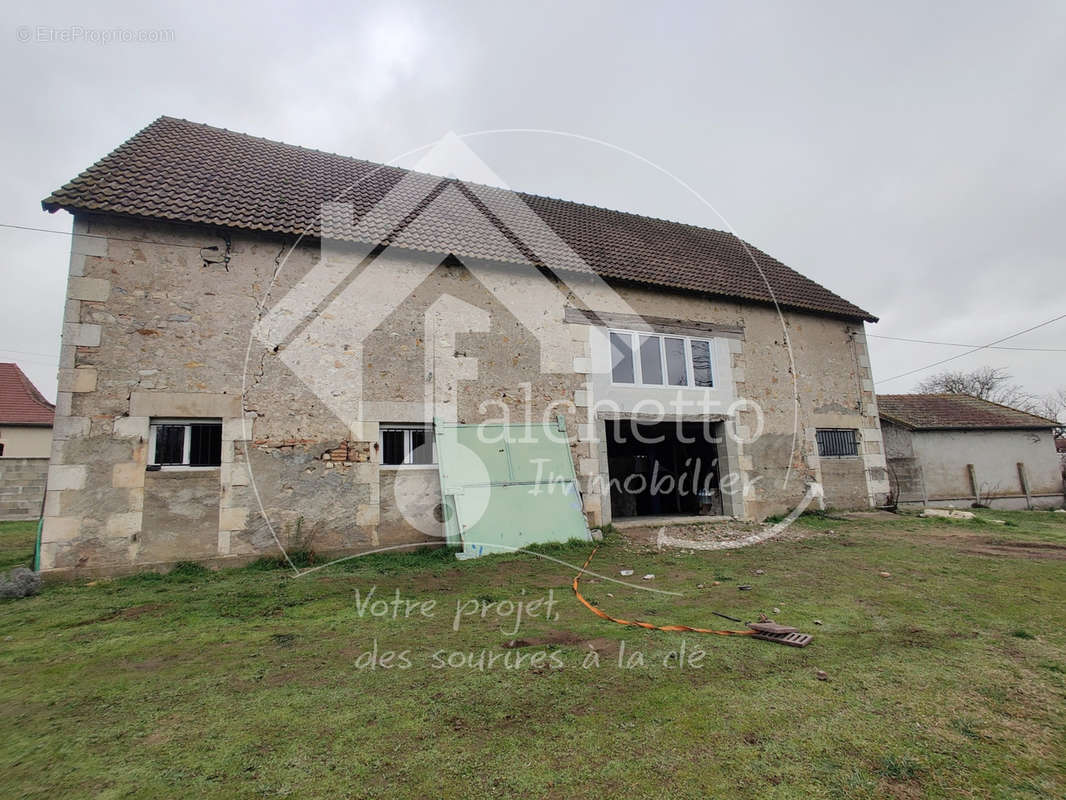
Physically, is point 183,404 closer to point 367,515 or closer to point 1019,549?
point 367,515

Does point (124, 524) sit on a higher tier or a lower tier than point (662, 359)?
lower

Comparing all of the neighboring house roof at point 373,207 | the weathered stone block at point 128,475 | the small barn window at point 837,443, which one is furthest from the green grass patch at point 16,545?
the small barn window at point 837,443

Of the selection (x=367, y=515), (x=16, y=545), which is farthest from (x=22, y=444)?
(x=367, y=515)

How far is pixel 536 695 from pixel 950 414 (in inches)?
693

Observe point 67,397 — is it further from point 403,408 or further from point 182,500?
point 403,408

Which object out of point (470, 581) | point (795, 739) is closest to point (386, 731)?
point (795, 739)

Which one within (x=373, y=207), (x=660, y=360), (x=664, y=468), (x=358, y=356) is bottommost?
(x=664, y=468)

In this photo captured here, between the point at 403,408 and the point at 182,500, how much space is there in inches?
117

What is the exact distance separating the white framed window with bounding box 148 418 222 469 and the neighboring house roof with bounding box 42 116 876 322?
2.73 metres

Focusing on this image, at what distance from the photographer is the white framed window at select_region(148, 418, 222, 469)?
6293mm

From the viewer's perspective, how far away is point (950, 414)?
15023 millimetres

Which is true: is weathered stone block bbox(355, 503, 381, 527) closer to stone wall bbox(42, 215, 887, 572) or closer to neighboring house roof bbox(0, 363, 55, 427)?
stone wall bbox(42, 215, 887, 572)

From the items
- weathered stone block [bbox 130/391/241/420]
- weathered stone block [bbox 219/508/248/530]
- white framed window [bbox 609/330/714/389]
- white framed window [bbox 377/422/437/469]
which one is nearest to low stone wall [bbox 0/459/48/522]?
weathered stone block [bbox 130/391/241/420]

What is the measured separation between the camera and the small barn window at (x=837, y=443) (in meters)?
10.8
